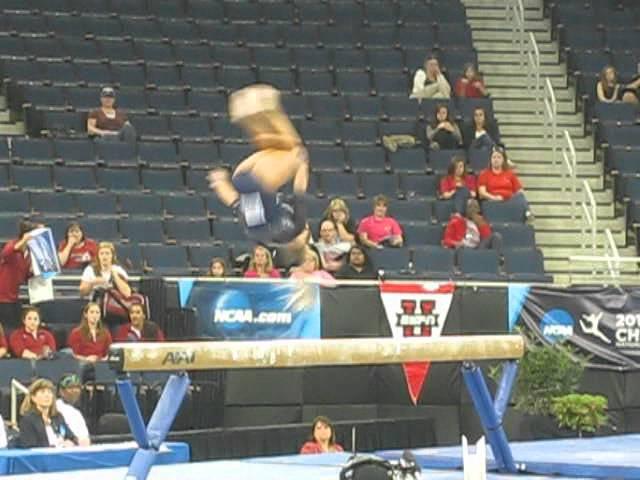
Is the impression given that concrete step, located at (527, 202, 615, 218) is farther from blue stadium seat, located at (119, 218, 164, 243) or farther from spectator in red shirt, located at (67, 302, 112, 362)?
spectator in red shirt, located at (67, 302, 112, 362)

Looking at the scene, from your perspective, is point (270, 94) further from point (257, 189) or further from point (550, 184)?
point (550, 184)

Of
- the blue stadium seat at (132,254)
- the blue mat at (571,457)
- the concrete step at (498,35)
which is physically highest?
the concrete step at (498,35)

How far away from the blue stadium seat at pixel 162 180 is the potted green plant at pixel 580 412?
4.51 metres

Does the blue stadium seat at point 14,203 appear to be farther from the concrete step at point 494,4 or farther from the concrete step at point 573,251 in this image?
the concrete step at point 494,4

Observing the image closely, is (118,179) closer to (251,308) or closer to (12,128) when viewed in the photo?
(12,128)

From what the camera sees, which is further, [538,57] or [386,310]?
[538,57]

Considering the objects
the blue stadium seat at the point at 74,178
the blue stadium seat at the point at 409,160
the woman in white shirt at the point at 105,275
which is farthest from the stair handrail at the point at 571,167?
the woman in white shirt at the point at 105,275

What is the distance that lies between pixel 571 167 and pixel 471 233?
220cm

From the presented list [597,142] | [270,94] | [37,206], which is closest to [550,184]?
[597,142]

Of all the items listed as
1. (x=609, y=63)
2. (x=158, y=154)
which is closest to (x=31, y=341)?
(x=158, y=154)

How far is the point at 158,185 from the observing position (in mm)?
15867

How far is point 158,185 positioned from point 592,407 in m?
4.89

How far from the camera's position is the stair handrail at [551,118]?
18.2m

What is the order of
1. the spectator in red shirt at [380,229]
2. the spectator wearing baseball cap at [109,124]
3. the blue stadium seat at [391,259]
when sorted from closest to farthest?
the blue stadium seat at [391,259], the spectator in red shirt at [380,229], the spectator wearing baseball cap at [109,124]
